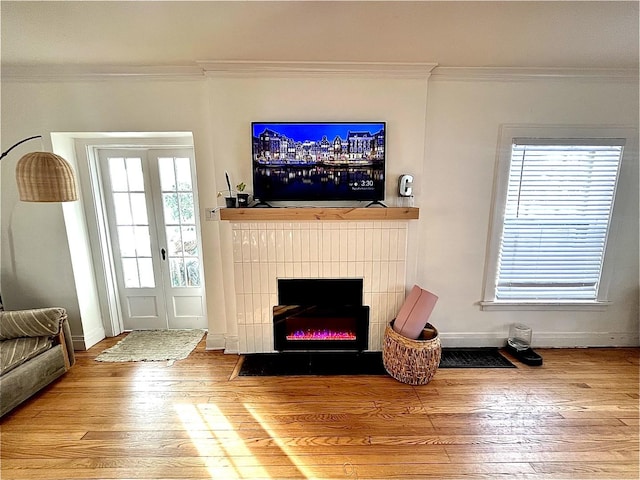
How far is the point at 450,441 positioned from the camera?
177cm

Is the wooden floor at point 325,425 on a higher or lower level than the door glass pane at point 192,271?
lower

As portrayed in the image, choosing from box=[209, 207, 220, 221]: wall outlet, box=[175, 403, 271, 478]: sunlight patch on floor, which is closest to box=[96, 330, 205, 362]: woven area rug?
box=[175, 403, 271, 478]: sunlight patch on floor

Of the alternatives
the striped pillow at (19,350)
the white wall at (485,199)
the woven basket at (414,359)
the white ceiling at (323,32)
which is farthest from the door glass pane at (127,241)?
the white wall at (485,199)

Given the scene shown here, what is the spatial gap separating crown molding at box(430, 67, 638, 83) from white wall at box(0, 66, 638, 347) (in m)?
0.03

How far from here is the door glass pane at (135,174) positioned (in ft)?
9.42

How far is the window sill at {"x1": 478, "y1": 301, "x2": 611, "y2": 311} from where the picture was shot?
9.02 ft

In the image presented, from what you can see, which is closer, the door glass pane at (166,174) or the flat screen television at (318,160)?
the flat screen television at (318,160)

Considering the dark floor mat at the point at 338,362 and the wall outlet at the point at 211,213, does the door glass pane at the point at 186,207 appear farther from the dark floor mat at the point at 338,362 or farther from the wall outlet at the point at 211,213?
the dark floor mat at the point at 338,362

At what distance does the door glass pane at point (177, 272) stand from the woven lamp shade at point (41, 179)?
121cm

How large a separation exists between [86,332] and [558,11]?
446 centimetres

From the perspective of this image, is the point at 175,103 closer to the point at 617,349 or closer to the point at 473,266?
the point at 473,266

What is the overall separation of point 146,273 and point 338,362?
2.25 meters

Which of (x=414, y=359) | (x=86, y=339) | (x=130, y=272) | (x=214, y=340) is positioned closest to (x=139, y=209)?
(x=130, y=272)

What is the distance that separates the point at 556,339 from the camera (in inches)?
111
